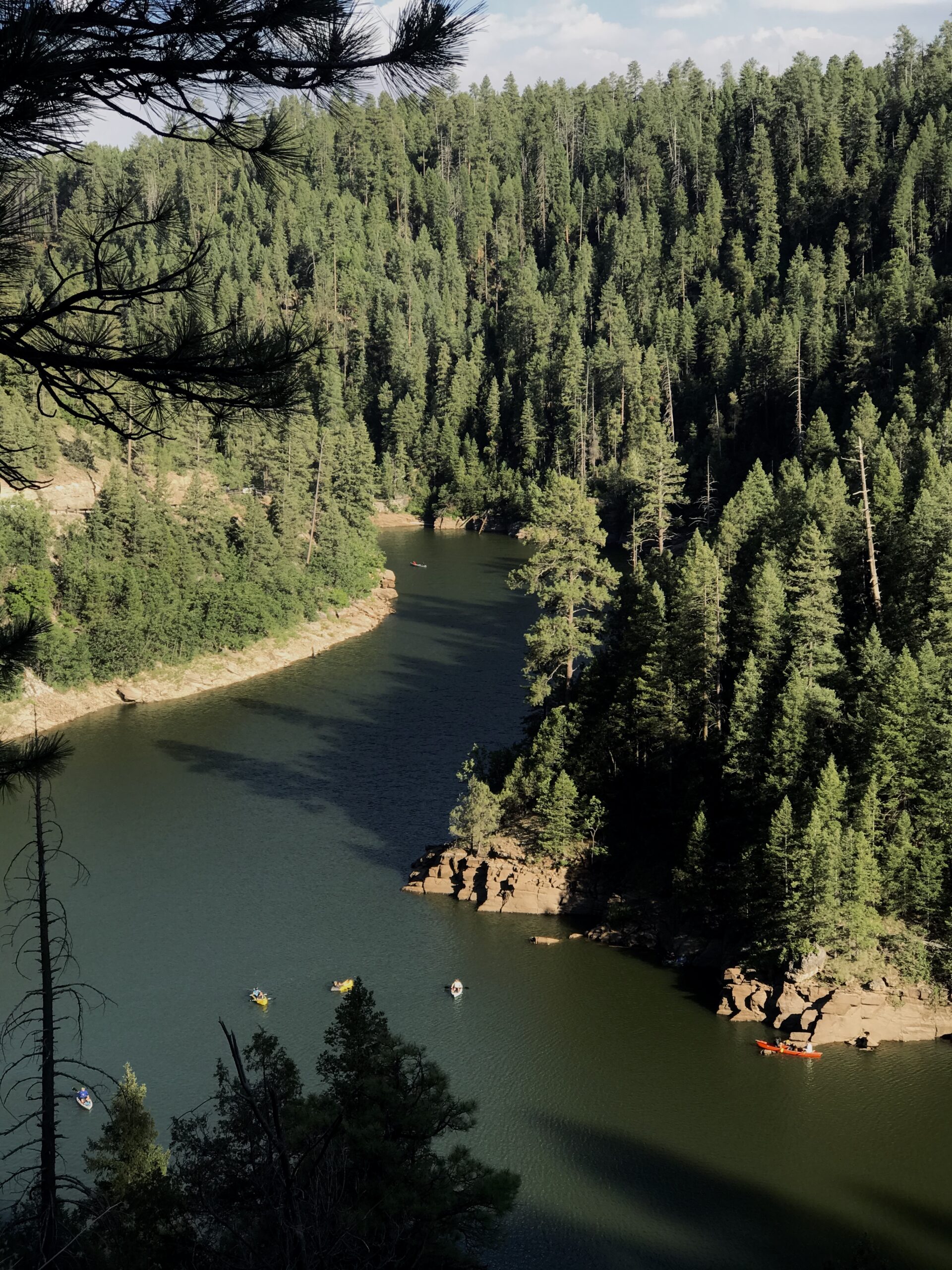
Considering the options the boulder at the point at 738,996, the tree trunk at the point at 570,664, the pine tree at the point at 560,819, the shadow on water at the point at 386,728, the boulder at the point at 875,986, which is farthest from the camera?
the shadow on water at the point at 386,728

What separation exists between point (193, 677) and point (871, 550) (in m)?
32.4

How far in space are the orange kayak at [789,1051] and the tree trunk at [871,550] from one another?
12.4 metres

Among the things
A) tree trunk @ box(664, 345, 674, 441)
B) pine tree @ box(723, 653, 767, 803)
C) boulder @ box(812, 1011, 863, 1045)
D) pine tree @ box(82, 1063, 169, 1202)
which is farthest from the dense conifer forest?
pine tree @ box(82, 1063, 169, 1202)

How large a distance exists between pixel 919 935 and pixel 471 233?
102 metres

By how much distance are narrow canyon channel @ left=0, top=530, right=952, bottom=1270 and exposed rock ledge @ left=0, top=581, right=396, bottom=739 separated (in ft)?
9.69

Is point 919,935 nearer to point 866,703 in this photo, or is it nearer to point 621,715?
point 866,703

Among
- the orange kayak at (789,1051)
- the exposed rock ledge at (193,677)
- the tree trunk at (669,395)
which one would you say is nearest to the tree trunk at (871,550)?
the orange kayak at (789,1051)

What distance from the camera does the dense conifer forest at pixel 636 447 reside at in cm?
2741

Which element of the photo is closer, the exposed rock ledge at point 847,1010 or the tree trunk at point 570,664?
the exposed rock ledge at point 847,1010

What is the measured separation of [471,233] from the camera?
117 m

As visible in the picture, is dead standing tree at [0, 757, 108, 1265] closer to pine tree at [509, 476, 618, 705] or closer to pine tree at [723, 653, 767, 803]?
pine tree at [509, 476, 618, 705]

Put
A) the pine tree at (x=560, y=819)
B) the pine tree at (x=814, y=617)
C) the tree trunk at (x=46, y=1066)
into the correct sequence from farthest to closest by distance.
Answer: the pine tree at (x=560, y=819)
the pine tree at (x=814, y=617)
the tree trunk at (x=46, y=1066)

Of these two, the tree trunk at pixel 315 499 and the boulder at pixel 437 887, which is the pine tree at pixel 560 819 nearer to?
the boulder at pixel 437 887

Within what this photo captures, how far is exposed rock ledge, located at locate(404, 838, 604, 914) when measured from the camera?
3300 cm
